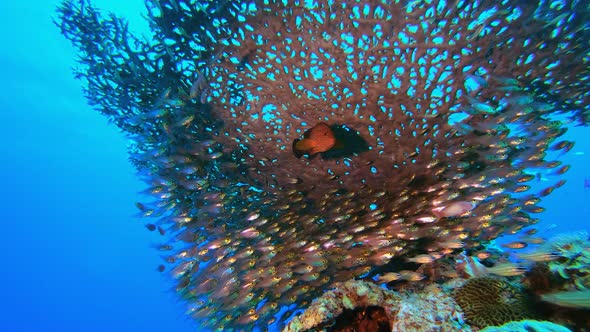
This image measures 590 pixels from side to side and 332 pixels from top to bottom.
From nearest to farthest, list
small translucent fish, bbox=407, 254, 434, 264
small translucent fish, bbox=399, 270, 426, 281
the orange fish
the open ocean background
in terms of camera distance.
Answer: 1. small translucent fish, bbox=399, 270, 426, 281
2. small translucent fish, bbox=407, 254, 434, 264
3. the orange fish
4. the open ocean background

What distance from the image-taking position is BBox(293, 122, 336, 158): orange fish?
574 centimetres

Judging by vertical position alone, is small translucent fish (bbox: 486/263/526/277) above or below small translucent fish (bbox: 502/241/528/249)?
above

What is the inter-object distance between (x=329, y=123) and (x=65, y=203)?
281 ft

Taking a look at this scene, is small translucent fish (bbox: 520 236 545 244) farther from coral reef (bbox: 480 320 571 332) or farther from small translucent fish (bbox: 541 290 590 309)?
coral reef (bbox: 480 320 571 332)

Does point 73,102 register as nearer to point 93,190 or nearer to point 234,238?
point 93,190

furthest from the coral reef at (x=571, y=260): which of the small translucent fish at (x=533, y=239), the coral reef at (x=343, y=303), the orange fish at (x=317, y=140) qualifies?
the orange fish at (x=317, y=140)

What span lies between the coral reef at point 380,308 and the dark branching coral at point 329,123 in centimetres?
144

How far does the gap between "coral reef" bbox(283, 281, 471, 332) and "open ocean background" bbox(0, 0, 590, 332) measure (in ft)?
119

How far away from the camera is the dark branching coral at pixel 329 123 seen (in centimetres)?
530

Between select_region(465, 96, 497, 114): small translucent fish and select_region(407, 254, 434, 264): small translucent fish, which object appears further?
select_region(465, 96, 497, 114): small translucent fish

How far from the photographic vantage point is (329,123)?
6.11m

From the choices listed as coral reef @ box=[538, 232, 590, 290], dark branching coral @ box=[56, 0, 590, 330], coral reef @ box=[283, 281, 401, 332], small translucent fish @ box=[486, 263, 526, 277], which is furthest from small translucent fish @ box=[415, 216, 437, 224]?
coral reef @ box=[283, 281, 401, 332]

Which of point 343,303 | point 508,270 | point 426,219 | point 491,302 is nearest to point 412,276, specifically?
point 426,219

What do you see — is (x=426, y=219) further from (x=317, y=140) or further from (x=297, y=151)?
(x=297, y=151)
